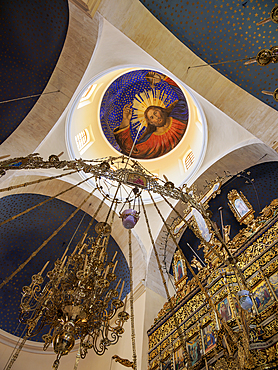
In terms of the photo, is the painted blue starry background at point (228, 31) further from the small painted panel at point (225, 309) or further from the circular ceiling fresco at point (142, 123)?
the circular ceiling fresco at point (142, 123)

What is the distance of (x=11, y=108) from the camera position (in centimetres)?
656

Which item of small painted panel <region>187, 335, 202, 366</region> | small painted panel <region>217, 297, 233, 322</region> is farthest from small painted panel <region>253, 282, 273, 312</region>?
small painted panel <region>187, 335, 202, 366</region>

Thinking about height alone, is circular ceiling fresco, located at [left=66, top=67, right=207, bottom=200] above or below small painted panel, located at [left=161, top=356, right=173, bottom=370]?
above

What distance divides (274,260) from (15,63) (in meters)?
6.56

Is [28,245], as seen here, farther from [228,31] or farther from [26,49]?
[228,31]

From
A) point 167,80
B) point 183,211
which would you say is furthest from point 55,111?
point 183,211

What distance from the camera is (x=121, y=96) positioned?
10.1 metres

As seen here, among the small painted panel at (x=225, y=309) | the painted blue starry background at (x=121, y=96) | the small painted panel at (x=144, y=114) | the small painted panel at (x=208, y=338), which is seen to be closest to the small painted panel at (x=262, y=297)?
the small painted panel at (x=225, y=309)

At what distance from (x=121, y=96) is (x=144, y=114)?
106 centimetres

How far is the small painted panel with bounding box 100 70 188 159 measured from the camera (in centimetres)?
962

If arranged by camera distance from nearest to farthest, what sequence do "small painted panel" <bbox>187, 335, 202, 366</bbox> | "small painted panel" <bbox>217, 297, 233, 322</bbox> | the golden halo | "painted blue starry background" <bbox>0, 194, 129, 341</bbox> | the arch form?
"small painted panel" <bbox>217, 297, 233, 322</bbox>
"small painted panel" <bbox>187, 335, 202, 366</bbox>
the arch
"painted blue starry background" <bbox>0, 194, 129, 341</bbox>
the golden halo

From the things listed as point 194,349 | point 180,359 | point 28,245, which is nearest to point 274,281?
point 194,349

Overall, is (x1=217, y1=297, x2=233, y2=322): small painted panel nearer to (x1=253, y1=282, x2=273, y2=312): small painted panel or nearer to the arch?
(x1=253, y1=282, x2=273, y2=312): small painted panel

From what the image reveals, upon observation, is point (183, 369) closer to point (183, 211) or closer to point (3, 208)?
point (183, 211)
